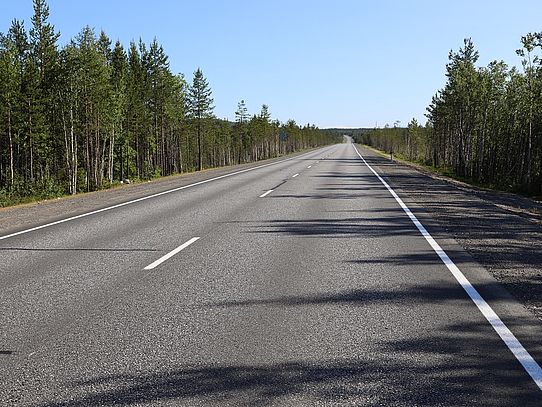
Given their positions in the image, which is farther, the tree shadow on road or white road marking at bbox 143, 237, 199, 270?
white road marking at bbox 143, 237, 199, 270

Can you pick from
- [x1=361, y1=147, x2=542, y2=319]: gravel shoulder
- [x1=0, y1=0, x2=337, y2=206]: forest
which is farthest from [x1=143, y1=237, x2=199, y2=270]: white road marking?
[x1=0, y1=0, x2=337, y2=206]: forest

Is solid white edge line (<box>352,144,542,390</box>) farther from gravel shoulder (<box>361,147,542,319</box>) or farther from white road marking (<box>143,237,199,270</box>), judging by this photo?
white road marking (<box>143,237,199,270</box>)

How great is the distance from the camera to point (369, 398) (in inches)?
137

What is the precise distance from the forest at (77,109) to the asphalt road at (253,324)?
18185 millimetres

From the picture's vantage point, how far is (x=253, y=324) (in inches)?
197

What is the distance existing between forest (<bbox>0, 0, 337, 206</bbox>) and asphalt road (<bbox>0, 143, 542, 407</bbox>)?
59.7 ft

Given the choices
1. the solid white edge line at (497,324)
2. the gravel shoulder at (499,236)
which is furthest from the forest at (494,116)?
the solid white edge line at (497,324)

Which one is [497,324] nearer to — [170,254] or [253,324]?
[253,324]

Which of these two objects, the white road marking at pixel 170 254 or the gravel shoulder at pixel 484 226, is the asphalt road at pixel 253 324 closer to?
the white road marking at pixel 170 254

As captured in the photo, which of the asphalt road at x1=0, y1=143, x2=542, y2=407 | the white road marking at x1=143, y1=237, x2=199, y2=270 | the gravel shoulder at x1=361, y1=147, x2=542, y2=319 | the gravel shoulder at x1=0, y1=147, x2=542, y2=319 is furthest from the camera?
the white road marking at x1=143, y1=237, x2=199, y2=270

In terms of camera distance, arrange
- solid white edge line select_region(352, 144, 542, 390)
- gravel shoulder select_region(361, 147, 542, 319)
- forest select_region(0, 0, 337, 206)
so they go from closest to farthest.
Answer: solid white edge line select_region(352, 144, 542, 390), gravel shoulder select_region(361, 147, 542, 319), forest select_region(0, 0, 337, 206)

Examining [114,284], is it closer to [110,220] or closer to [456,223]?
[110,220]

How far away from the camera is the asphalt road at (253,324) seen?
3.63 m

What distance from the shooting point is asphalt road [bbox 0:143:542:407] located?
3.63 metres
